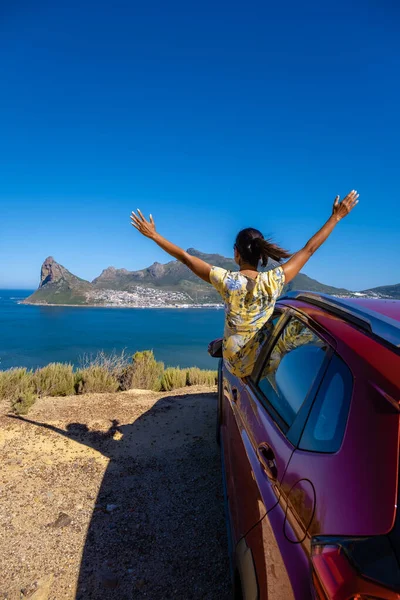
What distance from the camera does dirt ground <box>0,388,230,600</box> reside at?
99.7 inches

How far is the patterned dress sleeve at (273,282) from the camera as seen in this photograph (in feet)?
8.44

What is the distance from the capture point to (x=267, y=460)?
161 centimetres

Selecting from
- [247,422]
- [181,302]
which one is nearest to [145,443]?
[247,422]

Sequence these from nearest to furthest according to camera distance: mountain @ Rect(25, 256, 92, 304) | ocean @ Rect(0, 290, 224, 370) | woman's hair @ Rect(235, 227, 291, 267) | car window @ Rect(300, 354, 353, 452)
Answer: car window @ Rect(300, 354, 353, 452) → woman's hair @ Rect(235, 227, 291, 267) → ocean @ Rect(0, 290, 224, 370) → mountain @ Rect(25, 256, 92, 304)

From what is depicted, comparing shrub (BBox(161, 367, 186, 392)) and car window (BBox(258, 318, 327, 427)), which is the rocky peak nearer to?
shrub (BBox(161, 367, 186, 392))

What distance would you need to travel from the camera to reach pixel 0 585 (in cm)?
246

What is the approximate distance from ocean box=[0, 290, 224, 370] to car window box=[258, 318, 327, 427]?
19.1 meters

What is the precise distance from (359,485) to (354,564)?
0.18m

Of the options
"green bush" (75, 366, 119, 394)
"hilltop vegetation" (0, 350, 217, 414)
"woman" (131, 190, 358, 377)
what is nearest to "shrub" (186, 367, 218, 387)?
"hilltop vegetation" (0, 350, 217, 414)

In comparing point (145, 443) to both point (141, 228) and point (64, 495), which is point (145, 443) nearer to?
point (64, 495)

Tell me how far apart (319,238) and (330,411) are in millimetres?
1596

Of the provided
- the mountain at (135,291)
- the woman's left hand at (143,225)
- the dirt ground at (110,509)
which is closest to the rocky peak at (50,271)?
the mountain at (135,291)

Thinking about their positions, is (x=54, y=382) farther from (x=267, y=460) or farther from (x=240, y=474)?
(x=267, y=460)

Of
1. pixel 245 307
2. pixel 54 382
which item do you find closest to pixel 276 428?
pixel 245 307
